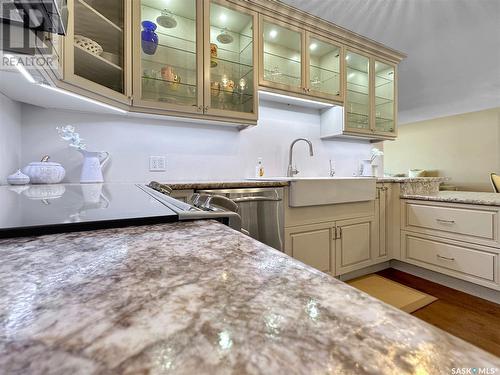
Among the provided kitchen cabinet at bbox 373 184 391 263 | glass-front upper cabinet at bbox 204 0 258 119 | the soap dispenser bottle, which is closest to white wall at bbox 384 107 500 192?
kitchen cabinet at bbox 373 184 391 263

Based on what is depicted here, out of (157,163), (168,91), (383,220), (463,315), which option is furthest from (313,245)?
(168,91)

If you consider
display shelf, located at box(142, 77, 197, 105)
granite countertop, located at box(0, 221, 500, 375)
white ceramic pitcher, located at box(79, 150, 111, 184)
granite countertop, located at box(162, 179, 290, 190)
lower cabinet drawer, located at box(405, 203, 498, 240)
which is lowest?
lower cabinet drawer, located at box(405, 203, 498, 240)

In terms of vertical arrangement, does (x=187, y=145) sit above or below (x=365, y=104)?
below

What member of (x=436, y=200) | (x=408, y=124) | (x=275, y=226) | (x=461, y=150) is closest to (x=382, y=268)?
(x=436, y=200)

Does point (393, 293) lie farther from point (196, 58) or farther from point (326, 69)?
point (196, 58)

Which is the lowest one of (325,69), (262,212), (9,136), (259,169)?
(262,212)

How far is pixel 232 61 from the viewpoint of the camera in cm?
187

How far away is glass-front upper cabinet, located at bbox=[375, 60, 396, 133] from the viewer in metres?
2.51

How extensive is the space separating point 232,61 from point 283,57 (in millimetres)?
457

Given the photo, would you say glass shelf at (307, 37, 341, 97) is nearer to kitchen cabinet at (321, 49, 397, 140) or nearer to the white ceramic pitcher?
kitchen cabinet at (321, 49, 397, 140)

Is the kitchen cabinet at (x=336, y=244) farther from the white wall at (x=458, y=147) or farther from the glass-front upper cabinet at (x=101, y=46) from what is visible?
the white wall at (x=458, y=147)

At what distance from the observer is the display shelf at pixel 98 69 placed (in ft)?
4.21

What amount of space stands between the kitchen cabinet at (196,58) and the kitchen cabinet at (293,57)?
16cm

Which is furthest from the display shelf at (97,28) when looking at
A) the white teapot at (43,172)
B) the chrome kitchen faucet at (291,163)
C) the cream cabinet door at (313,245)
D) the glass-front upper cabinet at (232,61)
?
the cream cabinet door at (313,245)
